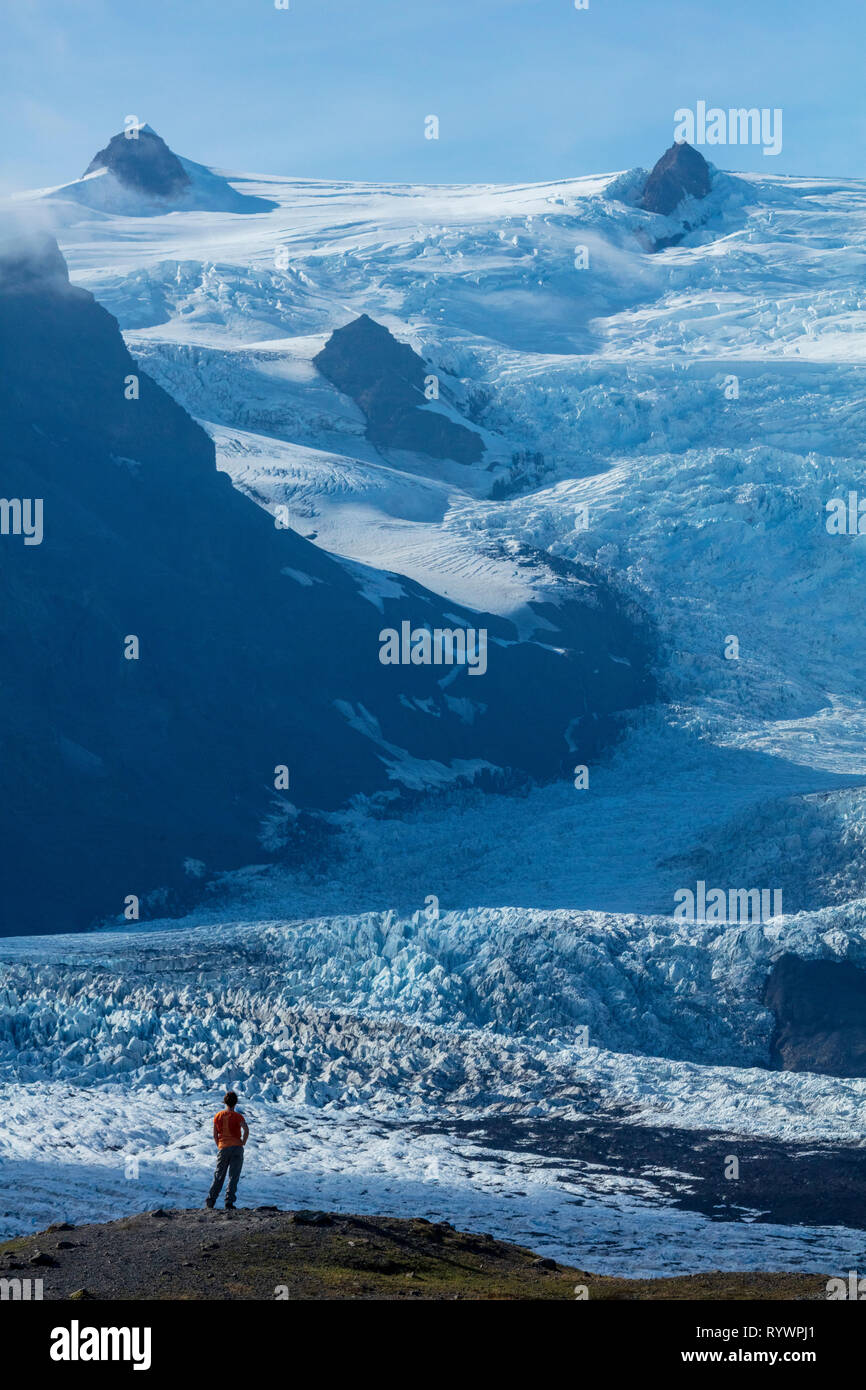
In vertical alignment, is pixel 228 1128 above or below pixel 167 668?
below

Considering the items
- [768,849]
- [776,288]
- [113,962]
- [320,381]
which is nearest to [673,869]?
[768,849]

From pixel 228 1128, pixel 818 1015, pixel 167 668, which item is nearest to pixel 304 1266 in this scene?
pixel 228 1128

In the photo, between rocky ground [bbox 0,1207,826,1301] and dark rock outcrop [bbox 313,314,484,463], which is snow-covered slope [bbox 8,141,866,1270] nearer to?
dark rock outcrop [bbox 313,314,484,463]

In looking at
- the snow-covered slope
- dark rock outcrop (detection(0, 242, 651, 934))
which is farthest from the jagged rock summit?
dark rock outcrop (detection(0, 242, 651, 934))

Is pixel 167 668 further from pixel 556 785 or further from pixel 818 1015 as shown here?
pixel 818 1015
